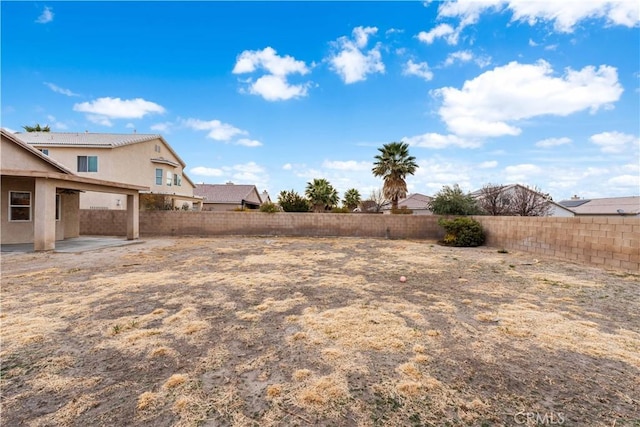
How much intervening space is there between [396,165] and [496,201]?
8.55 metres

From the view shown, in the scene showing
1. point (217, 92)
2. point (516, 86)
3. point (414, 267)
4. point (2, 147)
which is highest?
point (217, 92)

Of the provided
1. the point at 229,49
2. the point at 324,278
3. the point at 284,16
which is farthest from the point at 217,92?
the point at 324,278

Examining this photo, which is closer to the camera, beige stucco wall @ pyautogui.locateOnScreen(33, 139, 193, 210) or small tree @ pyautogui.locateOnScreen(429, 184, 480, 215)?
small tree @ pyautogui.locateOnScreen(429, 184, 480, 215)

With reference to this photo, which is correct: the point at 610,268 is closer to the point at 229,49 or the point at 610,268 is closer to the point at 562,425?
the point at 562,425

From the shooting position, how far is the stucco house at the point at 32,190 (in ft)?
35.6

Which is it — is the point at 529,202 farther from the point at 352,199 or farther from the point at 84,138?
the point at 84,138

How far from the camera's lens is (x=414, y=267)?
9312mm

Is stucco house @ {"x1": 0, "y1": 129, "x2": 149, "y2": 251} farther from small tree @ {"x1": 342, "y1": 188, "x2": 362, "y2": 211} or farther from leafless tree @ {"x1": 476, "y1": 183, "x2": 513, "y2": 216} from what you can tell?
small tree @ {"x1": 342, "y1": 188, "x2": 362, "y2": 211}

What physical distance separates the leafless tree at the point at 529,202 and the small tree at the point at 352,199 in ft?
58.3

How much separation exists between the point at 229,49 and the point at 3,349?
17210 mm

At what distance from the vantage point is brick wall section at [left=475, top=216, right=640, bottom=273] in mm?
8695

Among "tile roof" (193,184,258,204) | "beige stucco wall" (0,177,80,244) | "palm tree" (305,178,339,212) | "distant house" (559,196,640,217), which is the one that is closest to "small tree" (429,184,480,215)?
"palm tree" (305,178,339,212)

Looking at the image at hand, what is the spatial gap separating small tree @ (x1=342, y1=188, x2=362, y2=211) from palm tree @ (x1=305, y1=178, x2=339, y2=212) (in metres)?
8.83

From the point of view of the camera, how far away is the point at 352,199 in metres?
36.6
